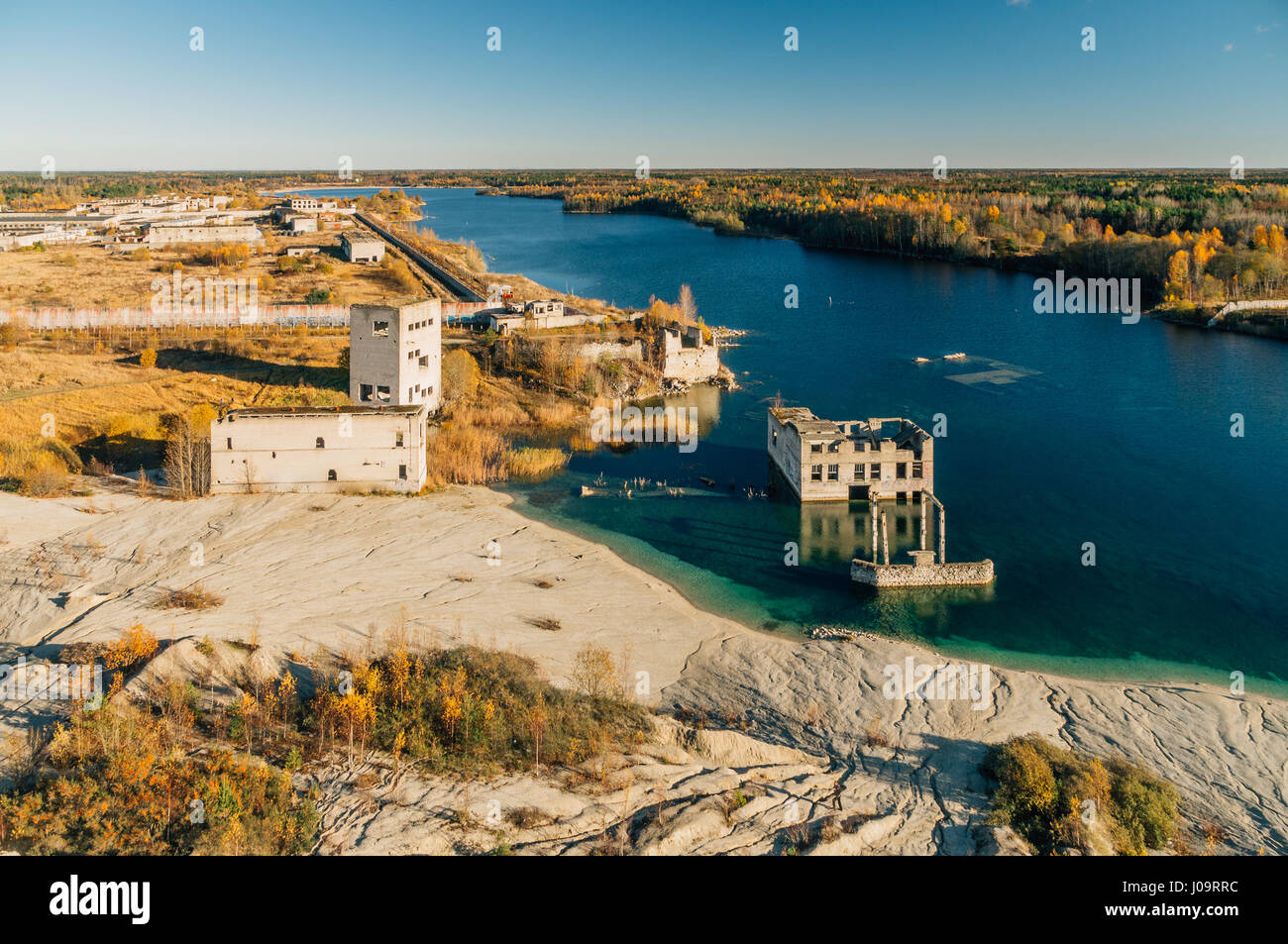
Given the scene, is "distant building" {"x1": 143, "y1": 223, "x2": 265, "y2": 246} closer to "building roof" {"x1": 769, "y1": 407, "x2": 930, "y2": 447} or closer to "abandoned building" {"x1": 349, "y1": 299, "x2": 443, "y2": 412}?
"abandoned building" {"x1": 349, "y1": 299, "x2": 443, "y2": 412}

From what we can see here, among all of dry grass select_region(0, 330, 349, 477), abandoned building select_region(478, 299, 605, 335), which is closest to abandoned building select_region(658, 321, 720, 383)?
abandoned building select_region(478, 299, 605, 335)

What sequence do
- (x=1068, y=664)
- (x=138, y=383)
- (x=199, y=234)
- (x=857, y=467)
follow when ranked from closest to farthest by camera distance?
1. (x=1068, y=664)
2. (x=857, y=467)
3. (x=138, y=383)
4. (x=199, y=234)

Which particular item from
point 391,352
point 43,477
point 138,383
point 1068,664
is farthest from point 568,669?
point 138,383

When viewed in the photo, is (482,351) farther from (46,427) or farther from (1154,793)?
(1154,793)

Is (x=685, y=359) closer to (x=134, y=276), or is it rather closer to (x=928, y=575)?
(x=928, y=575)

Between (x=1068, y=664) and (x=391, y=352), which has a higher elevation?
(x=391, y=352)
